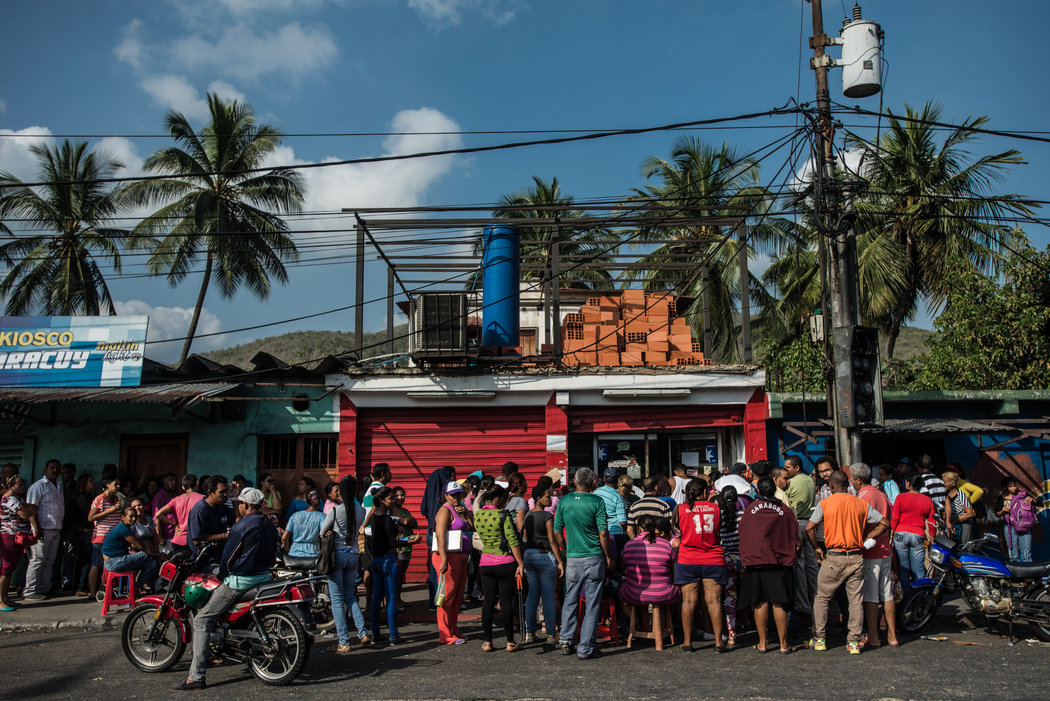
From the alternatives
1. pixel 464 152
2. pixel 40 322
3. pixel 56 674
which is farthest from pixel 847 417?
pixel 40 322

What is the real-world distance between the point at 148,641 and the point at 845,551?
22.5 feet

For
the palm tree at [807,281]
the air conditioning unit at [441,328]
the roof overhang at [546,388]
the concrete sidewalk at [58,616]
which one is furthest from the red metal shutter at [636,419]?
the palm tree at [807,281]

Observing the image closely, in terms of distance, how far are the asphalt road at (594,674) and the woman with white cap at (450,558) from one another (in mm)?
259

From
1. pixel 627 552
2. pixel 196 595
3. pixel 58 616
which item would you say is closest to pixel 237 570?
pixel 196 595

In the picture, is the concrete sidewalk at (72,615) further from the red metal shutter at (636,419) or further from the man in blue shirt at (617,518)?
the red metal shutter at (636,419)

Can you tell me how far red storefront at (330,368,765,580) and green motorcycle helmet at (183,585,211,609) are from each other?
678cm

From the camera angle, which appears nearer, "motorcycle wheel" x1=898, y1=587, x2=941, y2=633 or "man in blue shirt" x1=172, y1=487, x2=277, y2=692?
"man in blue shirt" x1=172, y1=487, x2=277, y2=692

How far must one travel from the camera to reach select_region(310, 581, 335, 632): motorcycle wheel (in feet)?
26.9

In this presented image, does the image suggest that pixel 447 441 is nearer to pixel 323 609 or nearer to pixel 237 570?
pixel 323 609

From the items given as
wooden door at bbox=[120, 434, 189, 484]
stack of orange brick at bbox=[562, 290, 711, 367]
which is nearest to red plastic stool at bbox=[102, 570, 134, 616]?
wooden door at bbox=[120, 434, 189, 484]

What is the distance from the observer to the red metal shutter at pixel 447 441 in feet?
46.5

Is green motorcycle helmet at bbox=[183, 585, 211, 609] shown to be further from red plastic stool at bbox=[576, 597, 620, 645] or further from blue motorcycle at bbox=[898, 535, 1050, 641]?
blue motorcycle at bbox=[898, 535, 1050, 641]

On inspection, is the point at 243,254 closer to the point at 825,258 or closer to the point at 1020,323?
the point at 825,258

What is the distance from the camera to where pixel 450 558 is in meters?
8.23
